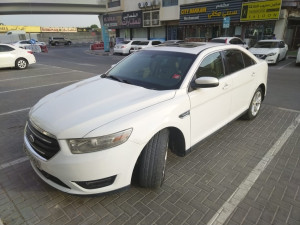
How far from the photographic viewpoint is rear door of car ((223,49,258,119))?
3727 millimetres

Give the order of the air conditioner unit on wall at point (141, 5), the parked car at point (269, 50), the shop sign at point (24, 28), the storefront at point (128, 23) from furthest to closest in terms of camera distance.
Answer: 1. the shop sign at point (24, 28)
2. the storefront at point (128, 23)
3. the air conditioner unit on wall at point (141, 5)
4. the parked car at point (269, 50)

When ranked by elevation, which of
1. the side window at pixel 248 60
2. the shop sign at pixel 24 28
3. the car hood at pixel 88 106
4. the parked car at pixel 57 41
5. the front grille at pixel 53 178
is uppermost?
the shop sign at pixel 24 28

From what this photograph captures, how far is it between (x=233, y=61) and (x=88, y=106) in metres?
2.66

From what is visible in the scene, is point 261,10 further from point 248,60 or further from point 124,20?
point 124,20

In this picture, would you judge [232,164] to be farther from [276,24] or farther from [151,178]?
[276,24]

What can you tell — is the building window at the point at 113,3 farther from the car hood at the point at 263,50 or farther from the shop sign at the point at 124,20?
the car hood at the point at 263,50

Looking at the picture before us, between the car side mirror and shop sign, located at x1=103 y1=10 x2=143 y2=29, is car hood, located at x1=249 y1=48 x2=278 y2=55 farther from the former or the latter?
shop sign, located at x1=103 y1=10 x2=143 y2=29

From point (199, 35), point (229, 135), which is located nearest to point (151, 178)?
point (229, 135)

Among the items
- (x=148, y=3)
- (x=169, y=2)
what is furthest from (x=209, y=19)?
(x=148, y=3)

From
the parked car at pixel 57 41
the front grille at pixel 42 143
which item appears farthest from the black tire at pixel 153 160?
the parked car at pixel 57 41

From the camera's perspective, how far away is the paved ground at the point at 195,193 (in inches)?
92.7

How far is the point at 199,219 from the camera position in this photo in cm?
233

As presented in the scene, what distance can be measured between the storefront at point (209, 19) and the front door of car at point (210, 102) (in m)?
20.4

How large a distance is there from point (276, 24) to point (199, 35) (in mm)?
8882
